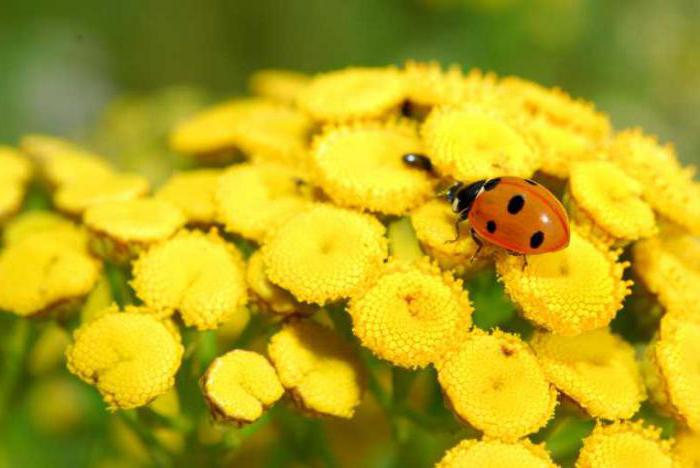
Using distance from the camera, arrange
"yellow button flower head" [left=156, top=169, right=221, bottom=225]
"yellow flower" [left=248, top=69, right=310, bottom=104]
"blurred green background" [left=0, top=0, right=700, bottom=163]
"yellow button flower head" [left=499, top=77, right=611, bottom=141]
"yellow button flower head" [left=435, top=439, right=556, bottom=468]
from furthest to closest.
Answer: "blurred green background" [left=0, top=0, right=700, bottom=163]
"yellow flower" [left=248, top=69, right=310, bottom=104]
"yellow button flower head" [left=499, top=77, right=611, bottom=141]
"yellow button flower head" [left=156, top=169, right=221, bottom=225]
"yellow button flower head" [left=435, top=439, right=556, bottom=468]

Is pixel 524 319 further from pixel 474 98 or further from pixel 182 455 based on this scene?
pixel 182 455

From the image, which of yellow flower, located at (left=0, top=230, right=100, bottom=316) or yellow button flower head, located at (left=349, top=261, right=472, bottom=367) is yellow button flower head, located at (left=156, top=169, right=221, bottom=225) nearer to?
yellow flower, located at (left=0, top=230, right=100, bottom=316)

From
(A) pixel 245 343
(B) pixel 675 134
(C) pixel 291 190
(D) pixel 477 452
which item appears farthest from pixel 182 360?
(B) pixel 675 134

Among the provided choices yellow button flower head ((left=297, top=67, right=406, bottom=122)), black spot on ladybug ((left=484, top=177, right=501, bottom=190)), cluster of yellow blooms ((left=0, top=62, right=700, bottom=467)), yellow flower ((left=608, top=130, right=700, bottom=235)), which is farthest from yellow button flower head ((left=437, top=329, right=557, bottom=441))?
yellow button flower head ((left=297, top=67, right=406, bottom=122))

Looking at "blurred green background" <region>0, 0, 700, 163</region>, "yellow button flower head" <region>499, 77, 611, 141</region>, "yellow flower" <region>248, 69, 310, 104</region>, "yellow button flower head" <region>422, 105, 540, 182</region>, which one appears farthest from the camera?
"blurred green background" <region>0, 0, 700, 163</region>

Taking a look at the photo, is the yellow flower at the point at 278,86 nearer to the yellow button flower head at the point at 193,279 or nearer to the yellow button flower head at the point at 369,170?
the yellow button flower head at the point at 369,170

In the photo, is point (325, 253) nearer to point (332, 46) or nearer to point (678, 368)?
point (678, 368)

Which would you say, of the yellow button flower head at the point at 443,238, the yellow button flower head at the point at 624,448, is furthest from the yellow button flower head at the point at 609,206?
the yellow button flower head at the point at 624,448
